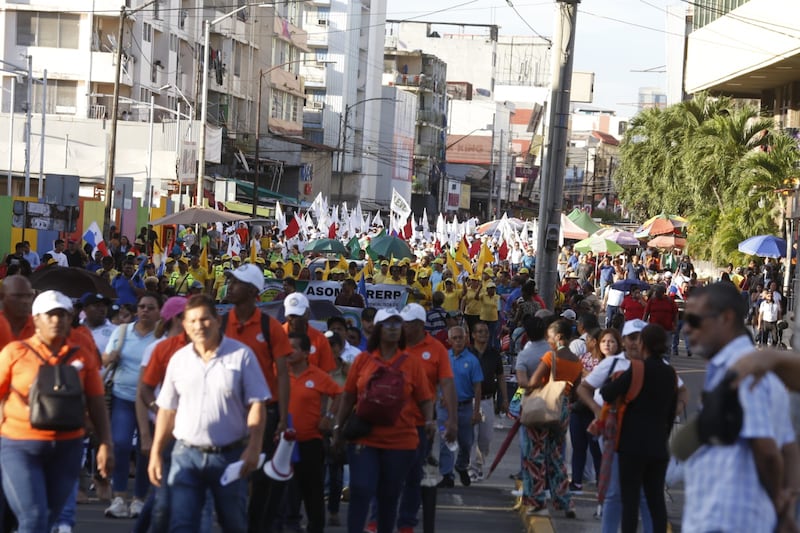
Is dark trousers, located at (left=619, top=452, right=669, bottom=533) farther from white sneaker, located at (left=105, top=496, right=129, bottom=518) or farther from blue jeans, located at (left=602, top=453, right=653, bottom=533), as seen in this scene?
white sneaker, located at (left=105, top=496, right=129, bottom=518)

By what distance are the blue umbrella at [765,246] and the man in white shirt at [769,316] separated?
13.2 feet

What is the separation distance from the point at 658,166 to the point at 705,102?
11.7ft

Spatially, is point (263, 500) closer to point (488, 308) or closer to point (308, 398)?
point (308, 398)

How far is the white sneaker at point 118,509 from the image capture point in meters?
10.8

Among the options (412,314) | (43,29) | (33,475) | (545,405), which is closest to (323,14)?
(43,29)

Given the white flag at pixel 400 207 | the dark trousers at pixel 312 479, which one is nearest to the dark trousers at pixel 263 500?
the dark trousers at pixel 312 479

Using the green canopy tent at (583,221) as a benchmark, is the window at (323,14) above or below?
above

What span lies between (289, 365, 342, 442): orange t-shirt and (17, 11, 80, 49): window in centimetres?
5011

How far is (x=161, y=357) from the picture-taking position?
8.40 metres

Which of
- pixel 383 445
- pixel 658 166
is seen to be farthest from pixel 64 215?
pixel 658 166

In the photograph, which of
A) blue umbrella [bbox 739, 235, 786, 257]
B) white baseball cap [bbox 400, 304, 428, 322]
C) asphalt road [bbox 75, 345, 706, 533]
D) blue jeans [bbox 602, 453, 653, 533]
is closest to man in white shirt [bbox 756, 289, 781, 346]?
blue umbrella [bbox 739, 235, 786, 257]

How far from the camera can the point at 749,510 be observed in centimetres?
495

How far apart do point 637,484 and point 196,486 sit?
9.13ft

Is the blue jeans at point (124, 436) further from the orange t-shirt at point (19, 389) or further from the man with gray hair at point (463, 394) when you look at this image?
the orange t-shirt at point (19, 389)
